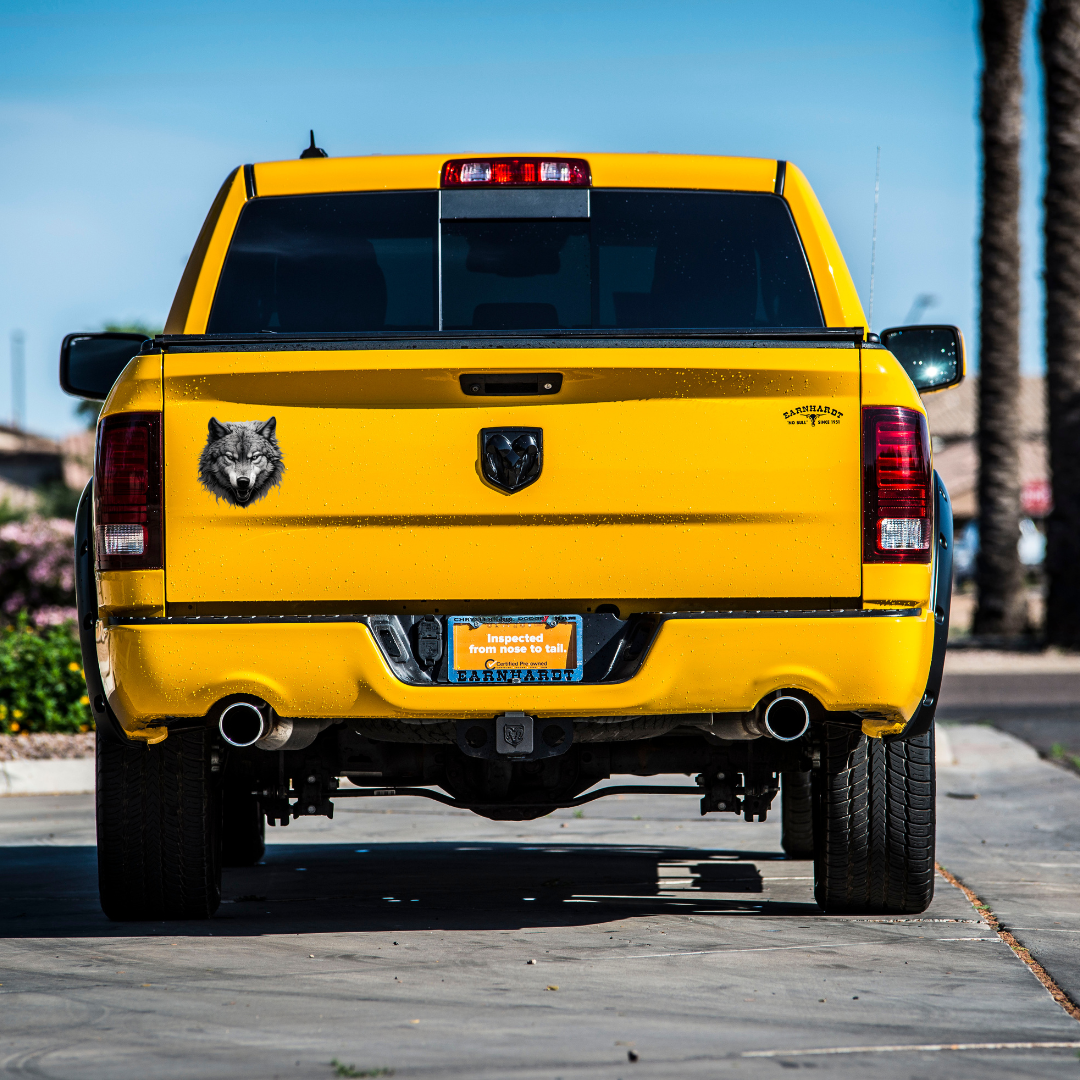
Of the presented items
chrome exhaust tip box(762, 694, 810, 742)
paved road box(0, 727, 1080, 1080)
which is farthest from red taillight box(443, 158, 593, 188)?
paved road box(0, 727, 1080, 1080)

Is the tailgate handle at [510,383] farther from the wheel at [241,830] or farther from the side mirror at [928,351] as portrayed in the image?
the wheel at [241,830]

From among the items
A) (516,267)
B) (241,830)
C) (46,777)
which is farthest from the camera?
(46,777)

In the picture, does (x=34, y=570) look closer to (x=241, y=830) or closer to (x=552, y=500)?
(x=241, y=830)

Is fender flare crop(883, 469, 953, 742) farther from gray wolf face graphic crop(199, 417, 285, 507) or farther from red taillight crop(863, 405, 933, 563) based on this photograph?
gray wolf face graphic crop(199, 417, 285, 507)

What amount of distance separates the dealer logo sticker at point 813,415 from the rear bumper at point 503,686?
54 cm

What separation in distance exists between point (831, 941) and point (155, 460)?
8.11ft

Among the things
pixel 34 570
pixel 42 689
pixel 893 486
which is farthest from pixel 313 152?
pixel 34 570

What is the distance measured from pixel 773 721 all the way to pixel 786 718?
0.04 m

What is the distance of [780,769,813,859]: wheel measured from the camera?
6.79 meters

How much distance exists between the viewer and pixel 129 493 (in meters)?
4.67

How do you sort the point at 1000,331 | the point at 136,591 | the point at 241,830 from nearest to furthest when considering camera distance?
the point at 136,591, the point at 241,830, the point at 1000,331

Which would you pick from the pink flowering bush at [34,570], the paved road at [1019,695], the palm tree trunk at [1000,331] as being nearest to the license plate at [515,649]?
the paved road at [1019,695]

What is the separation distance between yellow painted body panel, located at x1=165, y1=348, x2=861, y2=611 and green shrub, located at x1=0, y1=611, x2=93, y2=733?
6.91 meters

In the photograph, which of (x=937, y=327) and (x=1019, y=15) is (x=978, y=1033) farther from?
(x=1019, y=15)
